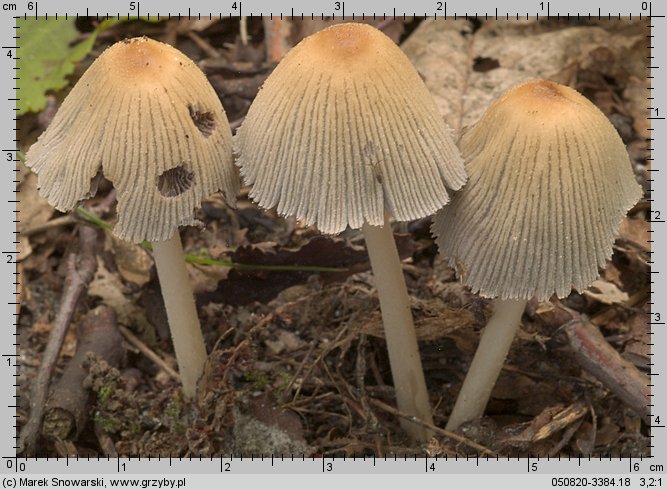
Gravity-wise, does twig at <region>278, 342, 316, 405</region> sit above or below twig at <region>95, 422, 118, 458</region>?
above

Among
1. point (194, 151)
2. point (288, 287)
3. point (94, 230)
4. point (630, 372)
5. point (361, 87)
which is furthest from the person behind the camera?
point (94, 230)

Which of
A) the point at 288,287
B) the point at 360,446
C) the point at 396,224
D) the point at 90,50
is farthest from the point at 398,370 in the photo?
the point at 90,50

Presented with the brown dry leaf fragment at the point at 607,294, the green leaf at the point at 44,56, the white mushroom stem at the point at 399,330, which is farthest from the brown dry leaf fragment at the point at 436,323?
the green leaf at the point at 44,56

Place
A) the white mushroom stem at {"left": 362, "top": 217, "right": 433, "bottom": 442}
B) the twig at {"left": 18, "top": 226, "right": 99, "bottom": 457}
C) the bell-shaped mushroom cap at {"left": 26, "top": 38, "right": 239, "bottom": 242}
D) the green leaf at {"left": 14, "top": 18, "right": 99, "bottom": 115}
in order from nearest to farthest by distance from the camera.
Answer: the bell-shaped mushroom cap at {"left": 26, "top": 38, "right": 239, "bottom": 242}, the white mushroom stem at {"left": 362, "top": 217, "right": 433, "bottom": 442}, the twig at {"left": 18, "top": 226, "right": 99, "bottom": 457}, the green leaf at {"left": 14, "top": 18, "right": 99, "bottom": 115}

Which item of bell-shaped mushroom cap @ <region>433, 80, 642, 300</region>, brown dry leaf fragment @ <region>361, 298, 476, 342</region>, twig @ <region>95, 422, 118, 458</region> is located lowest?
twig @ <region>95, 422, 118, 458</region>

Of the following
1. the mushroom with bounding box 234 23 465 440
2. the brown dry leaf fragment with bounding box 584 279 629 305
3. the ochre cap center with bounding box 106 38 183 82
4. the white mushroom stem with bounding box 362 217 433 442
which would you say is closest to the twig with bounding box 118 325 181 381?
the white mushroom stem with bounding box 362 217 433 442

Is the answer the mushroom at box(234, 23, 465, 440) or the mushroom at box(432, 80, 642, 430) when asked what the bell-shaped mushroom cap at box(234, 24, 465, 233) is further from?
the mushroom at box(432, 80, 642, 430)

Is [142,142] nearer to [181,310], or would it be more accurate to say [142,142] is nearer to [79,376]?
[181,310]

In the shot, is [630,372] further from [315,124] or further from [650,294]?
[315,124]
